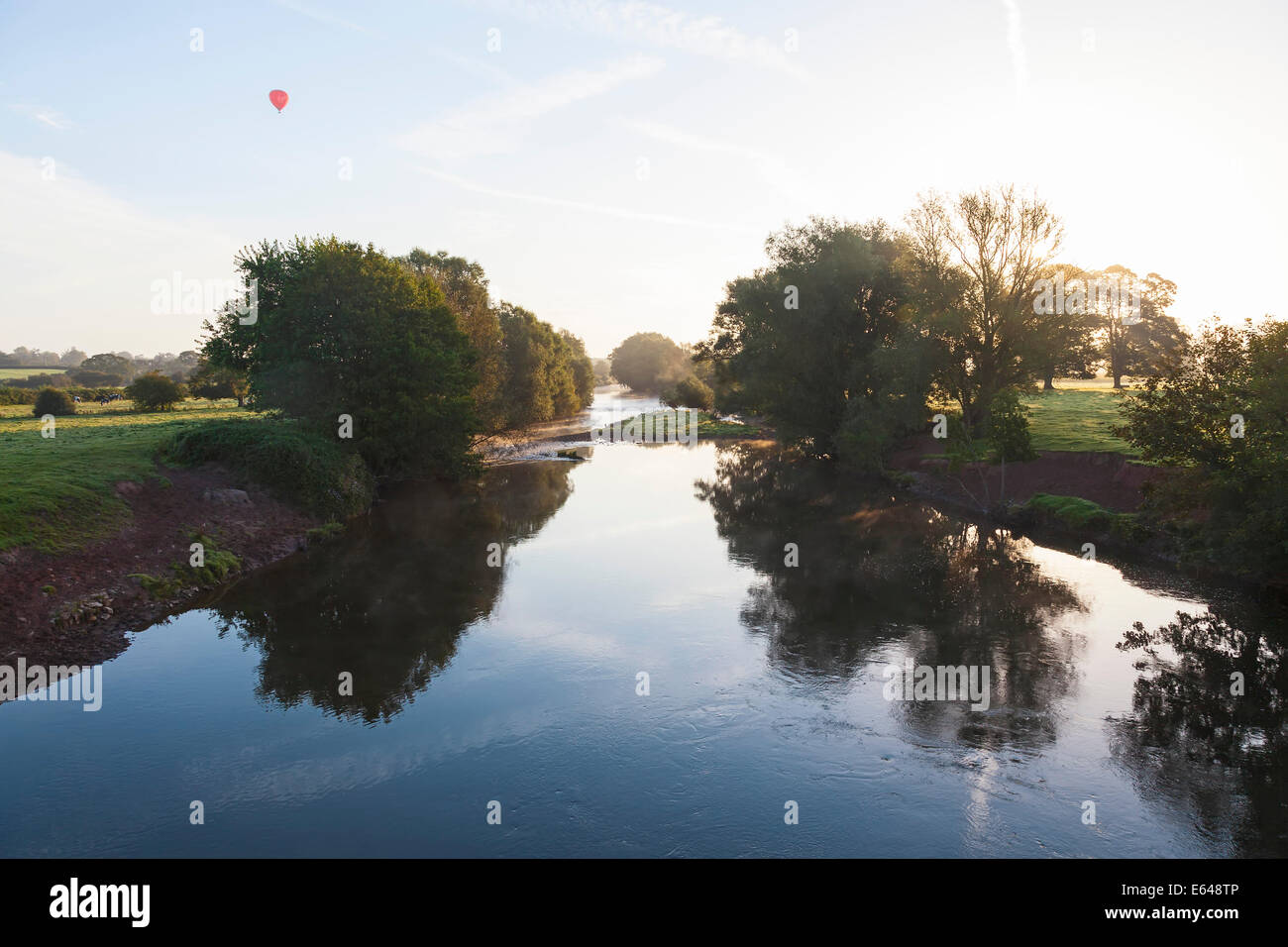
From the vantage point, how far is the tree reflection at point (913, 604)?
18047mm

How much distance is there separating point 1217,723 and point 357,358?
149 feet

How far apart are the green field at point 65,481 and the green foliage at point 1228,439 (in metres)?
37.7

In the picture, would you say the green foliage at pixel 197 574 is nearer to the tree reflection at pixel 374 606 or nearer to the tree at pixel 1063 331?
the tree reflection at pixel 374 606

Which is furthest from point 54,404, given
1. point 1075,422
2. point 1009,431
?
point 1075,422

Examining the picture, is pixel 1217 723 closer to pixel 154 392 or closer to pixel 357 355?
pixel 357 355

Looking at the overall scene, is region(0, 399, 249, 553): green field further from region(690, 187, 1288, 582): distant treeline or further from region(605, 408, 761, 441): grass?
region(605, 408, 761, 441): grass

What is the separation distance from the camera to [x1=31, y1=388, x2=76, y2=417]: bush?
7544cm

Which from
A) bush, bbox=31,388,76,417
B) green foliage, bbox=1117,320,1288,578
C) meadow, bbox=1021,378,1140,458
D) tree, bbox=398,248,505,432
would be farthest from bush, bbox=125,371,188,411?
green foliage, bbox=1117,320,1288,578

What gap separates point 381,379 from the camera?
46562 mm

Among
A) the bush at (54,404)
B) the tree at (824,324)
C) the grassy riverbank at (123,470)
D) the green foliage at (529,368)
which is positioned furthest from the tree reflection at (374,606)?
the bush at (54,404)

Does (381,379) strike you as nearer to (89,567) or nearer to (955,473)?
(89,567)

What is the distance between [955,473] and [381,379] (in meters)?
37.1
